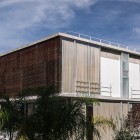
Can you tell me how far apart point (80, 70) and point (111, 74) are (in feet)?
11.3

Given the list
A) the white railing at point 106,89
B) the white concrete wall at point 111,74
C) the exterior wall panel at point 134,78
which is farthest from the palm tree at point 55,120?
the exterior wall panel at point 134,78

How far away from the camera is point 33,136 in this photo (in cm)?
1438

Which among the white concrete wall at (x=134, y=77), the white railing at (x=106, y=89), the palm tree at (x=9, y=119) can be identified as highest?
the white concrete wall at (x=134, y=77)

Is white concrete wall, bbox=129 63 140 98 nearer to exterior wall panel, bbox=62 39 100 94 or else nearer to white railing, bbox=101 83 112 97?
white railing, bbox=101 83 112 97

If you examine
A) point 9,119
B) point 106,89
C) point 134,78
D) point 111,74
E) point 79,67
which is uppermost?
point 79,67

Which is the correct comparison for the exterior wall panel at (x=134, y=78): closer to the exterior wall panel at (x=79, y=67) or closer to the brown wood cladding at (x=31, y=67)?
the exterior wall panel at (x=79, y=67)

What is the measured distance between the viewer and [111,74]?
26.8 m

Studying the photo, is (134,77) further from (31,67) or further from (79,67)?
(31,67)

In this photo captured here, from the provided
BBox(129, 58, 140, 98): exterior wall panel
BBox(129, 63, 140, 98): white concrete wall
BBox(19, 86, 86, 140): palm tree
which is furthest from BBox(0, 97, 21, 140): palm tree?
BBox(129, 63, 140, 98): white concrete wall

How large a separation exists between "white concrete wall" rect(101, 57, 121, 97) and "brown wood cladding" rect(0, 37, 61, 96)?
416 cm

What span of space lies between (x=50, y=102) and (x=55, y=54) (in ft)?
30.6

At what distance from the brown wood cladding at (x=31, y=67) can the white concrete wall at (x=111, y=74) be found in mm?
4161

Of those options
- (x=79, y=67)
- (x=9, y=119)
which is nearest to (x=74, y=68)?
(x=79, y=67)

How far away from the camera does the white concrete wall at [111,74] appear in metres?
26.1
